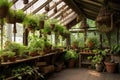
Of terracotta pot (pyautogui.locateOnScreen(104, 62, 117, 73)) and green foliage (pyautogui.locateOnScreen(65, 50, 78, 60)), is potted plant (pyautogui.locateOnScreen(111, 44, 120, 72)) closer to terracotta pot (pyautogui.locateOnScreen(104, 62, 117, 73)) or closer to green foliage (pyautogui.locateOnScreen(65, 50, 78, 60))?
terracotta pot (pyautogui.locateOnScreen(104, 62, 117, 73))

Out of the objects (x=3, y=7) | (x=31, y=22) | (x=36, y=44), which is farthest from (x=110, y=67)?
(x=3, y=7)

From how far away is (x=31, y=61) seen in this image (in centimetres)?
559

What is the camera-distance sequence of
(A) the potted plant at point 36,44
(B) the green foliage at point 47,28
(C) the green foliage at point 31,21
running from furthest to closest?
(B) the green foliage at point 47,28, (A) the potted plant at point 36,44, (C) the green foliage at point 31,21

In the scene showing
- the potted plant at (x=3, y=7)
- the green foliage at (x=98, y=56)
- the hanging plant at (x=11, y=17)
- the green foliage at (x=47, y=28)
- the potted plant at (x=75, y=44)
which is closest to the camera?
the potted plant at (x=3, y=7)

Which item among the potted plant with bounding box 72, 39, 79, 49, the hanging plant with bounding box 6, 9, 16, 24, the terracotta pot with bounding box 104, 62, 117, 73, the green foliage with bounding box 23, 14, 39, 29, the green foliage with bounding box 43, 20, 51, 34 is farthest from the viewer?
the potted plant with bounding box 72, 39, 79, 49

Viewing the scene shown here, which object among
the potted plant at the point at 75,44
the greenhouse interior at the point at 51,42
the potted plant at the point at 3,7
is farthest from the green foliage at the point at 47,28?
the potted plant at the point at 75,44

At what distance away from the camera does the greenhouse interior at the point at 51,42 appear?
4.55m

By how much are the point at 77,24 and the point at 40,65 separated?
17.0ft

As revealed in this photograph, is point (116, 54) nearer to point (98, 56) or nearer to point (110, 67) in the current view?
point (110, 67)

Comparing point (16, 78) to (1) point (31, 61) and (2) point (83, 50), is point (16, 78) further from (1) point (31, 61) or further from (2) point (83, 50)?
(2) point (83, 50)

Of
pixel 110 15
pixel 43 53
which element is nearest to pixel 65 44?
pixel 43 53

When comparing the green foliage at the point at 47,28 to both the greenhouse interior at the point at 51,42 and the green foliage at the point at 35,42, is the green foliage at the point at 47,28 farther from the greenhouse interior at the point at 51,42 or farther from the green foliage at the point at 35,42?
the green foliage at the point at 35,42

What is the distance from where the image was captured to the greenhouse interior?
4.55 m

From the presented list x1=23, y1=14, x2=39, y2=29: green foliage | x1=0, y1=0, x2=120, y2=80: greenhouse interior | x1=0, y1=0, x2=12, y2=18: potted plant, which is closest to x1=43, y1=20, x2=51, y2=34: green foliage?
x1=0, y1=0, x2=120, y2=80: greenhouse interior
